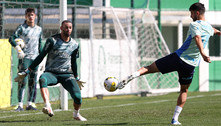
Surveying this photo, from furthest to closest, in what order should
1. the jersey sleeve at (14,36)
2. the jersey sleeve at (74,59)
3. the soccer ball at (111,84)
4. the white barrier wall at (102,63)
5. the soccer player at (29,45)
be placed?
1. the white barrier wall at (102,63)
2. the soccer player at (29,45)
3. the jersey sleeve at (14,36)
4. the jersey sleeve at (74,59)
5. the soccer ball at (111,84)

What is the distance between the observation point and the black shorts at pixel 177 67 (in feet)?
24.4

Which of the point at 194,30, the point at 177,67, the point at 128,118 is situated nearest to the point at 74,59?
the point at 128,118

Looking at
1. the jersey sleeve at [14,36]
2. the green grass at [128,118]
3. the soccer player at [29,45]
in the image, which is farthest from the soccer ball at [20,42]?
the green grass at [128,118]

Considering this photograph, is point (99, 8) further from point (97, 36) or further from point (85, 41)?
point (97, 36)

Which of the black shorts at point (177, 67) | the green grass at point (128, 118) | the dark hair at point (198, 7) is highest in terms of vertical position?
the dark hair at point (198, 7)

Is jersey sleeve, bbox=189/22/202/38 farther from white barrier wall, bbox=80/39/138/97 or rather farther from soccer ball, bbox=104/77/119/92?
white barrier wall, bbox=80/39/138/97

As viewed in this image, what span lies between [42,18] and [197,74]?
23.9 ft

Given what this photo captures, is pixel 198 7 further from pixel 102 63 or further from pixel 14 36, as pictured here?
pixel 102 63

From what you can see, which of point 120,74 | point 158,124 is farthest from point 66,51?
point 120,74

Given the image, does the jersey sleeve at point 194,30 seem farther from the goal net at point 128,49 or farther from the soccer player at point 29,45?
the goal net at point 128,49

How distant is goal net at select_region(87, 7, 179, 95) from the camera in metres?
15.6

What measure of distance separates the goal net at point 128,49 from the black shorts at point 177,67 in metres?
7.77

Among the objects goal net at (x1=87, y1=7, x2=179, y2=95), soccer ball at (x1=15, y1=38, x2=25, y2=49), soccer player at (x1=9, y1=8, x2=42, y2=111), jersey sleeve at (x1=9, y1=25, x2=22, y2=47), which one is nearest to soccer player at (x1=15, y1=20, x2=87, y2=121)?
soccer ball at (x1=15, y1=38, x2=25, y2=49)

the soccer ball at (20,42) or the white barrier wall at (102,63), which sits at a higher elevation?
the soccer ball at (20,42)
